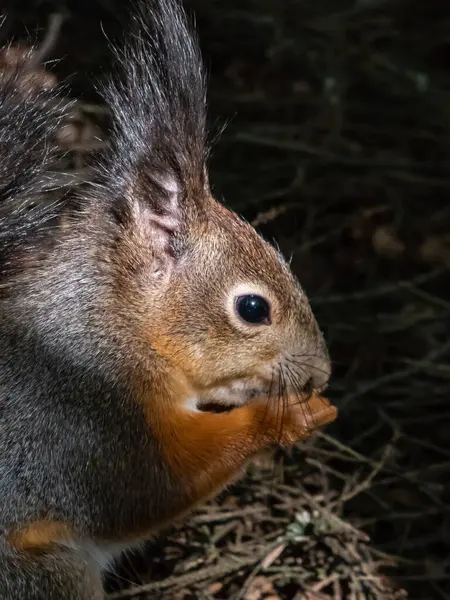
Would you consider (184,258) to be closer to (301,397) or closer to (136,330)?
(136,330)

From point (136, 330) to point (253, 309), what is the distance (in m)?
0.22

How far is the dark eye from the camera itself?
5.15 ft

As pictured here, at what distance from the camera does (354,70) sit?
277cm

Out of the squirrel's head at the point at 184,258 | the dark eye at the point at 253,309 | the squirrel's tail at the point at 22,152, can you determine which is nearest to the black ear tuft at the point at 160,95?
the squirrel's head at the point at 184,258

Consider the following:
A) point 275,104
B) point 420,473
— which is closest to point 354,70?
point 275,104

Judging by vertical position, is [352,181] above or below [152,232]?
above

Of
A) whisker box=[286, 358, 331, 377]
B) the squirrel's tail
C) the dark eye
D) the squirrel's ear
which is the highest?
the squirrel's tail

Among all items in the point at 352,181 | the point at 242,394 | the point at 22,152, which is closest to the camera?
the point at 22,152

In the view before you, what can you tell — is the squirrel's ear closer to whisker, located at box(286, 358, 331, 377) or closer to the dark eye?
the dark eye

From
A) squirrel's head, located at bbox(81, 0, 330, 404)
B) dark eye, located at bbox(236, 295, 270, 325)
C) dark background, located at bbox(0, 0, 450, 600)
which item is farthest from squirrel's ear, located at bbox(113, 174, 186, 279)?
dark background, located at bbox(0, 0, 450, 600)

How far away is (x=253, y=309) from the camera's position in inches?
61.8

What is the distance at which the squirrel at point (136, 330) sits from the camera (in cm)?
154

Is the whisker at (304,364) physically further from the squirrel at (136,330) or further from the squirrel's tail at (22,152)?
the squirrel's tail at (22,152)

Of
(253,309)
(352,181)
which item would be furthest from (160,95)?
(352,181)
